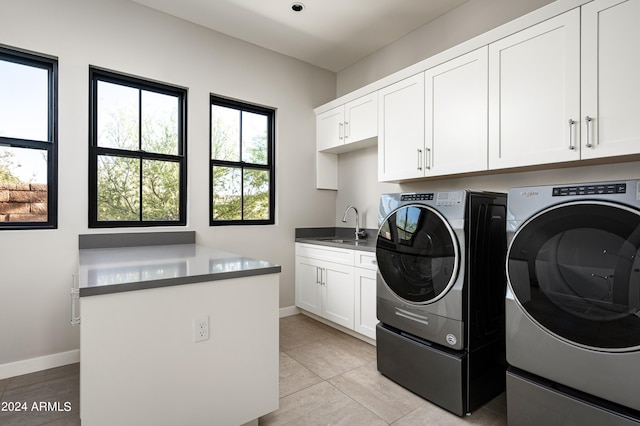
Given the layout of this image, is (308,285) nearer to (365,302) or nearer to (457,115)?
(365,302)

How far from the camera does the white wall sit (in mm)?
2332

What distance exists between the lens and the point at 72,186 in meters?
2.50

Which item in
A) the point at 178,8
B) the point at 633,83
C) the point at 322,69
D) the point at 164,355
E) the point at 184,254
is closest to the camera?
the point at 164,355

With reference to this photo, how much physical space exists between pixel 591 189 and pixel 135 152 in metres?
3.09

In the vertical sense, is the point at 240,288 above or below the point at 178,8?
below

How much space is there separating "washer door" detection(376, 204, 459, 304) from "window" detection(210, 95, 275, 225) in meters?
1.67

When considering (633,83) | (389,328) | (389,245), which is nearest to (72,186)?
(389,245)

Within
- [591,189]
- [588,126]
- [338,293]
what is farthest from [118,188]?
[588,126]

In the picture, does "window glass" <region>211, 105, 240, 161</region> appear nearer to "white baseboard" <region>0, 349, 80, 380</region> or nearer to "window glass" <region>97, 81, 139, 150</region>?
"window glass" <region>97, 81, 139, 150</region>

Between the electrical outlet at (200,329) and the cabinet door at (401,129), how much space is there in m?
1.92

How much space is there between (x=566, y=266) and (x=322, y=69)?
338 cm

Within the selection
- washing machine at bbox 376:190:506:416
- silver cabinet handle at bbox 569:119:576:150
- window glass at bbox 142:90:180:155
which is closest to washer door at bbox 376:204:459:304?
washing machine at bbox 376:190:506:416

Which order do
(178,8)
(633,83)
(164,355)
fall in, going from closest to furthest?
(164,355) → (633,83) → (178,8)

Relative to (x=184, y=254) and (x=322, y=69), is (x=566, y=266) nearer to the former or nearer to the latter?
(x=184, y=254)
